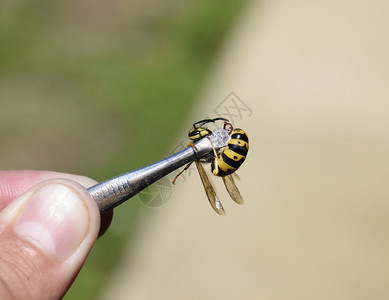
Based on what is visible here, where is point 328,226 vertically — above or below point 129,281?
above

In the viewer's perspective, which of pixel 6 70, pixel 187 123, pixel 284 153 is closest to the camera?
pixel 284 153

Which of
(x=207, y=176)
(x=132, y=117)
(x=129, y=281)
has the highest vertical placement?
(x=207, y=176)

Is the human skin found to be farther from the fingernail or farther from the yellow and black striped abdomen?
the yellow and black striped abdomen

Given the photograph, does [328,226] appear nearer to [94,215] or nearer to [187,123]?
[187,123]

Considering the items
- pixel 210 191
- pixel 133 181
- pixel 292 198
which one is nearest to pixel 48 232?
pixel 133 181

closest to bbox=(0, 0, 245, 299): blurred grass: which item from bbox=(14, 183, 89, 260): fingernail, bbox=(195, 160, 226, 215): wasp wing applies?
bbox=(195, 160, 226, 215): wasp wing

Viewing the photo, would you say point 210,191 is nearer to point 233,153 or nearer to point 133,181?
point 233,153

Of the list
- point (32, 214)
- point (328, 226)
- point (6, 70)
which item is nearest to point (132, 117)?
point (6, 70)
